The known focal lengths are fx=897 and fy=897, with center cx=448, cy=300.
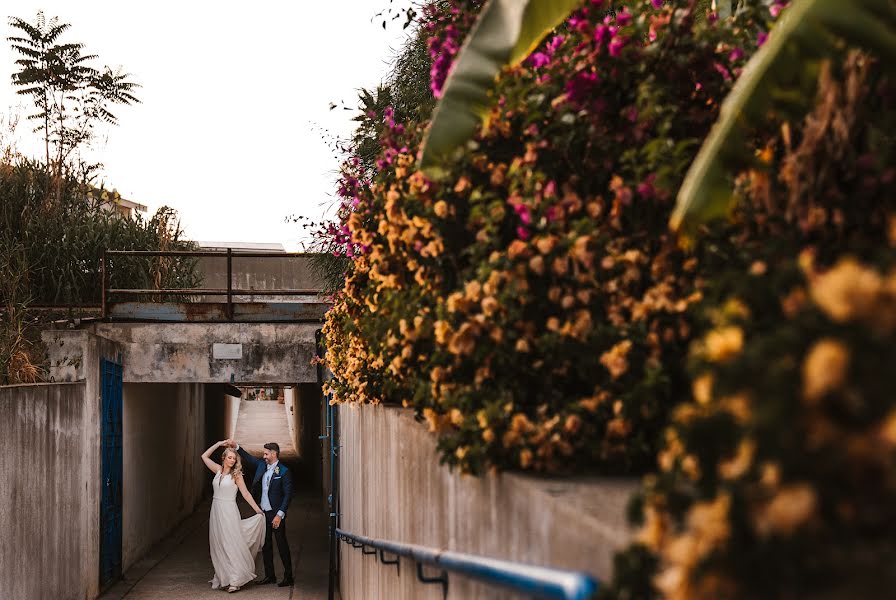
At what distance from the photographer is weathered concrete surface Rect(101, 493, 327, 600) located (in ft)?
42.8

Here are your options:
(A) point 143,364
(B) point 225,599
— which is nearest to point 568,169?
(B) point 225,599

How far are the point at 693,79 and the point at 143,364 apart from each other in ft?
40.3

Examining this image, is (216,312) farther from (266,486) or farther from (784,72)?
(784,72)

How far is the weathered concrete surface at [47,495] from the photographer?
31.3 ft

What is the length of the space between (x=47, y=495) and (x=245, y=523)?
12.9ft

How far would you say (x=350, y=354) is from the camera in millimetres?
6812

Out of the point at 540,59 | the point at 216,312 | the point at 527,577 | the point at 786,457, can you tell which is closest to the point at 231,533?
the point at 216,312

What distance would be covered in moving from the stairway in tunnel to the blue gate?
70.8 feet

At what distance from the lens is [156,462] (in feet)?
57.8

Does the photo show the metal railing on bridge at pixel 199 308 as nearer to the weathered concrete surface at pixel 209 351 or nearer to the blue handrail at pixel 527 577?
the weathered concrete surface at pixel 209 351

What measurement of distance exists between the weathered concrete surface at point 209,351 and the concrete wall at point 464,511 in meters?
6.96

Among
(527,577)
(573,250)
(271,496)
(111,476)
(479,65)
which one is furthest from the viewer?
(271,496)

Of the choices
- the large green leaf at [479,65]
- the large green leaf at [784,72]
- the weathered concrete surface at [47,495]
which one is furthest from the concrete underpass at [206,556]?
the large green leaf at [784,72]

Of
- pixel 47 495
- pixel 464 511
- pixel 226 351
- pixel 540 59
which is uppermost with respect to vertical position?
pixel 540 59
